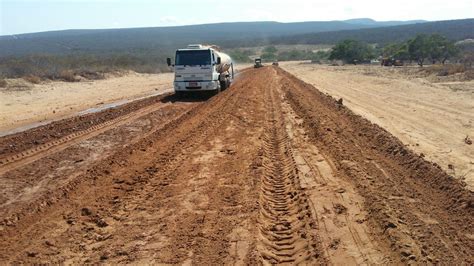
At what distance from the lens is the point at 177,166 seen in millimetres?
9164

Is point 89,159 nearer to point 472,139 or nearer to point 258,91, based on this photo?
point 472,139

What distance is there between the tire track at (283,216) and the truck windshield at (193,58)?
1238 cm

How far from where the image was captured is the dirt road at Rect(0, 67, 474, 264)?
17.9 ft

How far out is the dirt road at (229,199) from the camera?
5.47 m

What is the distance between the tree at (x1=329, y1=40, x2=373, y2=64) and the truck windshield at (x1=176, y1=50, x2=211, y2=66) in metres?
53.9

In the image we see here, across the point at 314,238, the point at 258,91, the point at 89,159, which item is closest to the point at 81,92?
the point at 258,91

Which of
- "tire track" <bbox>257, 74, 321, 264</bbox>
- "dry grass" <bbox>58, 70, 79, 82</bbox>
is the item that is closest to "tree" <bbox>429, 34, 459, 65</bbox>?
"dry grass" <bbox>58, 70, 79, 82</bbox>

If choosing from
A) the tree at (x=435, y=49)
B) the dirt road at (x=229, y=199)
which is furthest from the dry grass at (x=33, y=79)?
the tree at (x=435, y=49)

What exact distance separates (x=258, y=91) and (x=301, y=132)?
11.9m

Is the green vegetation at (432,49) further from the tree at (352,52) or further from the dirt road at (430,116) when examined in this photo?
the dirt road at (430,116)

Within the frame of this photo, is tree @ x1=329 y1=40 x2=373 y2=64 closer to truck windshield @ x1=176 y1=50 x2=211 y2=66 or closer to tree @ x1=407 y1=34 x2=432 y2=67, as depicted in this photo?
tree @ x1=407 y1=34 x2=432 y2=67

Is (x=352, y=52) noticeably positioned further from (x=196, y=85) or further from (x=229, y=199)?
(x=229, y=199)

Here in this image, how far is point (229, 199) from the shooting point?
720cm

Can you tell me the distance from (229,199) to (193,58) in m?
15.6
